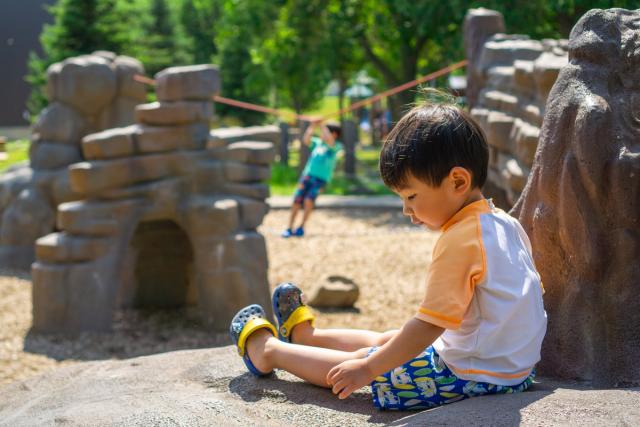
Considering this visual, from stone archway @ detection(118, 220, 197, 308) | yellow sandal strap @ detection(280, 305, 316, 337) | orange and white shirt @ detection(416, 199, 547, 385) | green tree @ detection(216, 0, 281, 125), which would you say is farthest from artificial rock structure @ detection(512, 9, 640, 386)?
green tree @ detection(216, 0, 281, 125)

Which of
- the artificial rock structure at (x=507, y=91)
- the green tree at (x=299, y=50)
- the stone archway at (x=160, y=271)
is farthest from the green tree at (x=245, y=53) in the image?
the stone archway at (x=160, y=271)

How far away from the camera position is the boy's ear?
2.38m

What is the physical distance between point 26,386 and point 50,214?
18.0 feet

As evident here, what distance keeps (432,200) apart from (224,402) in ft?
2.96

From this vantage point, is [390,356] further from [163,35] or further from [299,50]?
[163,35]

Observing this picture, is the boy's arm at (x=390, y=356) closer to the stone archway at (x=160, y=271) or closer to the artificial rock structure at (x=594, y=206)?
the artificial rock structure at (x=594, y=206)

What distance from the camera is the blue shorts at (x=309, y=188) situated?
944cm

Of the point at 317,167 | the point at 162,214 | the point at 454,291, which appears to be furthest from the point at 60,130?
the point at 454,291

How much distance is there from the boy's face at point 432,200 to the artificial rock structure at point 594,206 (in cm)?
45

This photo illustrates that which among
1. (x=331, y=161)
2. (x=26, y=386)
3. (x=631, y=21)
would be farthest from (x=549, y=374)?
(x=331, y=161)

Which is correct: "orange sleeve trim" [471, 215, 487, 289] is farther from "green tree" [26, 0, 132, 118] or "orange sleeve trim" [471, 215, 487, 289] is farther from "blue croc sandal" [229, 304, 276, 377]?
"green tree" [26, 0, 132, 118]

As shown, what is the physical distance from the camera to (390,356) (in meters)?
2.38

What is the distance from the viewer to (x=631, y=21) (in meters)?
2.77

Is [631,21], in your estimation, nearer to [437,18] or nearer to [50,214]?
[50,214]
